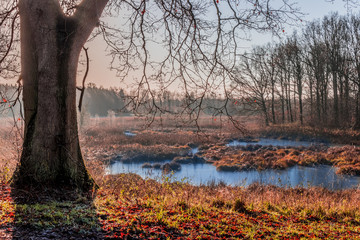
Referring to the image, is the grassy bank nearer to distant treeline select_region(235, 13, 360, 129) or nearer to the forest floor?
the forest floor

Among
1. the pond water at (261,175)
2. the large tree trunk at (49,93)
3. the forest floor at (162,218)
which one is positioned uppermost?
the large tree trunk at (49,93)

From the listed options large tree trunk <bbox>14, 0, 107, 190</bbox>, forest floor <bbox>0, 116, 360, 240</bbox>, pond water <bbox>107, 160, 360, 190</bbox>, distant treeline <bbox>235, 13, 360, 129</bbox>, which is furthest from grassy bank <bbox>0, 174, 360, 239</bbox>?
distant treeline <bbox>235, 13, 360, 129</bbox>

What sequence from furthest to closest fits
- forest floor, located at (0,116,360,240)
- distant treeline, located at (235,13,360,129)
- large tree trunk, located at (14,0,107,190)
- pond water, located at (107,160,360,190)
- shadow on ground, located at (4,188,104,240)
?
distant treeline, located at (235,13,360,129)
pond water, located at (107,160,360,190)
large tree trunk, located at (14,0,107,190)
forest floor, located at (0,116,360,240)
shadow on ground, located at (4,188,104,240)

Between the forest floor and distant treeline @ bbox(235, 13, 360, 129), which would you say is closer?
the forest floor

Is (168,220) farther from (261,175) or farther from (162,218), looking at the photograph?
(261,175)

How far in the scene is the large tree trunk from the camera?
184 inches

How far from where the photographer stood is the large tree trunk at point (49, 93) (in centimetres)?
467

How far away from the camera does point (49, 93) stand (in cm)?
468


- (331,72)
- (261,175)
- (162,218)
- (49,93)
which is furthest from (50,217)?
(331,72)

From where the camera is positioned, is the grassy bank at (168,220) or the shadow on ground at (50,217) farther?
the grassy bank at (168,220)

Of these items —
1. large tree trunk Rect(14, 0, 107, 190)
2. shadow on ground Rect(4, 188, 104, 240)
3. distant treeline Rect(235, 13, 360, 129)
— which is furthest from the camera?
distant treeline Rect(235, 13, 360, 129)

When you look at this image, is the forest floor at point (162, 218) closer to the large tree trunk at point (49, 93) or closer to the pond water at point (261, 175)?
the large tree trunk at point (49, 93)

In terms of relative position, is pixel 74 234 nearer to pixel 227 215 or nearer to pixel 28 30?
pixel 227 215

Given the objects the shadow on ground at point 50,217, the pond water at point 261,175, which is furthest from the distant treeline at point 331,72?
the shadow on ground at point 50,217
